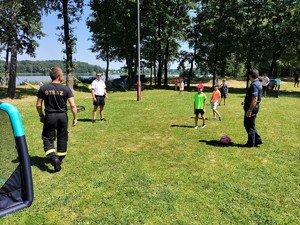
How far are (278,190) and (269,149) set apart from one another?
2684 millimetres

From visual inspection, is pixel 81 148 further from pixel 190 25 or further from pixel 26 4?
pixel 190 25

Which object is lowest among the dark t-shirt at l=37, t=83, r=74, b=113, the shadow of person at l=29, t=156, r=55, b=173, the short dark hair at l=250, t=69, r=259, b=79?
the shadow of person at l=29, t=156, r=55, b=173

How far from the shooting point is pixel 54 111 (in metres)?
5.88

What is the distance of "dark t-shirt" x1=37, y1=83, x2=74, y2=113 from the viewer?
5.79m

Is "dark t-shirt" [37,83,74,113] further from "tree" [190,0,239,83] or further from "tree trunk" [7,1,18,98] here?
"tree" [190,0,239,83]

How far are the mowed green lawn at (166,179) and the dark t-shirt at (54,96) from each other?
143 centimetres

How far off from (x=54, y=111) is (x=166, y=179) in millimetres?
2848

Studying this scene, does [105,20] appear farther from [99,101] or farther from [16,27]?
[99,101]

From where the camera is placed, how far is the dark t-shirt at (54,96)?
19.0 ft

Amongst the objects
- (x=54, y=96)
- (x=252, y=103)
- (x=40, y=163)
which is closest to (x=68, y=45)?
(x=40, y=163)

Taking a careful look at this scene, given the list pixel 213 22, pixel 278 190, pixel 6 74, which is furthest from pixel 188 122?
pixel 6 74

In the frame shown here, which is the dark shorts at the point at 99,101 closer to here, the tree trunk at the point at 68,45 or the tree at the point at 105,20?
the tree trunk at the point at 68,45

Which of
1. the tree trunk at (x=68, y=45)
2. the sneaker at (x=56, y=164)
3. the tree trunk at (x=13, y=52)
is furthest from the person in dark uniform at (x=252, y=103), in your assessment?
the tree trunk at (x=68, y=45)

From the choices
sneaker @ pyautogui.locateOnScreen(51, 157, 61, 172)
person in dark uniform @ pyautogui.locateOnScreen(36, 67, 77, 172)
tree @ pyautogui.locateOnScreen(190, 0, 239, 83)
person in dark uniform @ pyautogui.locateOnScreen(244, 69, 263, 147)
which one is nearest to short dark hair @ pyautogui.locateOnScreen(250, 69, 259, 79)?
person in dark uniform @ pyautogui.locateOnScreen(244, 69, 263, 147)
